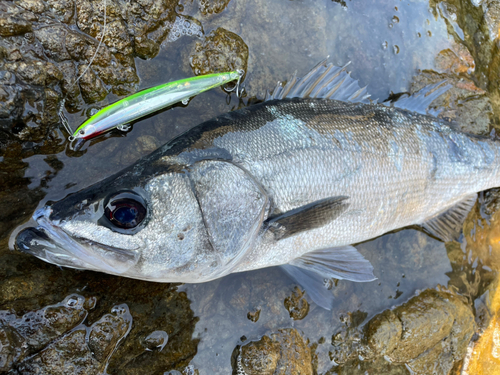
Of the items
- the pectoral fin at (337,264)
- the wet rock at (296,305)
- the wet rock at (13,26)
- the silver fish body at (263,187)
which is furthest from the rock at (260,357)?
the wet rock at (13,26)

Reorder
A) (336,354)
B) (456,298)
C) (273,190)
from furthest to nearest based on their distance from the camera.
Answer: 1. (456,298)
2. (336,354)
3. (273,190)

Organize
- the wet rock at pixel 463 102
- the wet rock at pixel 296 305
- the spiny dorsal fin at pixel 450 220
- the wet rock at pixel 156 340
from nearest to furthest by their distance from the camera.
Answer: the wet rock at pixel 156 340 → the wet rock at pixel 296 305 → the spiny dorsal fin at pixel 450 220 → the wet rock at pixel 463 102

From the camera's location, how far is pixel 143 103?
232 cm

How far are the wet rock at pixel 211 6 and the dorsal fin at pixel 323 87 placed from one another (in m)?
0.84

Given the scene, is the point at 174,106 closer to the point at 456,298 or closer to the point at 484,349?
the point at 456,298

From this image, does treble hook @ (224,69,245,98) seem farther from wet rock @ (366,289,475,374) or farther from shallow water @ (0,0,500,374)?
wet rock @ (366,289,475,374)

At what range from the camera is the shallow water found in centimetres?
240

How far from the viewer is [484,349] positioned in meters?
3.51

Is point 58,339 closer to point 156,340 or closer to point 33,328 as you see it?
point 33,328

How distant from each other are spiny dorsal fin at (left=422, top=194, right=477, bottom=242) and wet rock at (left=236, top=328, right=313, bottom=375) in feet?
5.48

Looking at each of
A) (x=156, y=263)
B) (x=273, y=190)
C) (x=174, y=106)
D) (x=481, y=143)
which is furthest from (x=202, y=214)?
(x=481, y=143)

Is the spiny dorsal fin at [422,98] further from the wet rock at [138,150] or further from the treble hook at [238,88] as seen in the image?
the wet rock at [138,150]

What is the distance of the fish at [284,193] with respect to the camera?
1.82 metres

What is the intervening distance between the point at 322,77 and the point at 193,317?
2.27 metres
